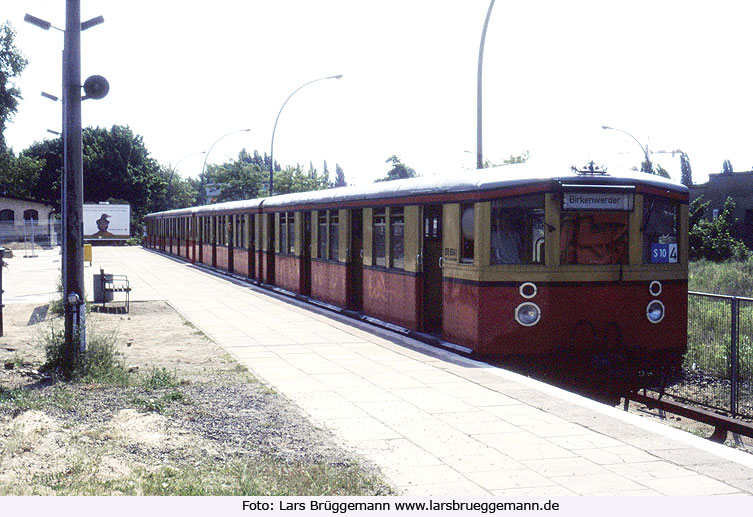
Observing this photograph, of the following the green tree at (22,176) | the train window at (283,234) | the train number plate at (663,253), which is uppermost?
the green tree at (22,176)

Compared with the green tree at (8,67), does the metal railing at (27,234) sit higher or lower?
lower

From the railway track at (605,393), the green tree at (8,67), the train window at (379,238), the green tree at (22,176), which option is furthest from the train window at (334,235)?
the green tree at (22,176)

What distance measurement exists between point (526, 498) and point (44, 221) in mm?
64117

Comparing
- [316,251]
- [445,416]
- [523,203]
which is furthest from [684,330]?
[316,251]

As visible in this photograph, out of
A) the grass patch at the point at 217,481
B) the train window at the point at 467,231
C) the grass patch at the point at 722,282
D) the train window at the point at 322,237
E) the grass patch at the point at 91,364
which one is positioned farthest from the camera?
the grass patch at the point at 722,282

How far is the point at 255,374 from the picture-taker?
918cm

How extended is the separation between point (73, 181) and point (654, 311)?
259 inches

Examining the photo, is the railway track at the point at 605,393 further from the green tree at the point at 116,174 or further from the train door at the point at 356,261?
the green tree at the point at 116,174

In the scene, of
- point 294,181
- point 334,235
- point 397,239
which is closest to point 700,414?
point 397,239

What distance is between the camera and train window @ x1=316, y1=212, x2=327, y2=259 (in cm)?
1666

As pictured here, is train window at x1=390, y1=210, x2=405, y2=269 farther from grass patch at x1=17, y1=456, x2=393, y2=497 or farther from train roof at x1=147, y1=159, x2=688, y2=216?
grass patch at x1=17, y1=456, x2=393, y2=497

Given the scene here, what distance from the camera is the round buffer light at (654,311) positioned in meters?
9.79

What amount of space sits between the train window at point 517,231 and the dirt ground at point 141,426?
3.16 meters

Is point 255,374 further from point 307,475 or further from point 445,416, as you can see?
→ point 307,475
